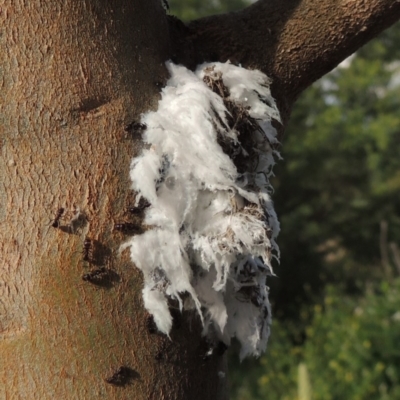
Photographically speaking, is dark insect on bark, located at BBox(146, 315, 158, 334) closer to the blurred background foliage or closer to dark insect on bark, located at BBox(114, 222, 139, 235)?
dark insect on bark, located at BBox(114, 222, 139, 235)

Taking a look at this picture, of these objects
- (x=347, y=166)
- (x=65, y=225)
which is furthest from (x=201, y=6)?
(x=65, y=225)

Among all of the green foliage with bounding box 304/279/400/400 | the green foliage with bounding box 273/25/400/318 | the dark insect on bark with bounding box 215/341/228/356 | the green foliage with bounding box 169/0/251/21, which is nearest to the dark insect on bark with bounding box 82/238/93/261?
the dark insect on bark with bounding box 215/341/228/356

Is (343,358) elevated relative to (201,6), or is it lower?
elevated

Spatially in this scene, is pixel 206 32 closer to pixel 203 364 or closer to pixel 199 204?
pixel 199 204

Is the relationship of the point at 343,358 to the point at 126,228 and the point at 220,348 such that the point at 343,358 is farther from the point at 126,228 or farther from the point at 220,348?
the point at 126,228

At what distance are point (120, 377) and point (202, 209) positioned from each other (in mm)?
307

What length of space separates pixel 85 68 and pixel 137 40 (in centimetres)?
12

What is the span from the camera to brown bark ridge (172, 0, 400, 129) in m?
1.16

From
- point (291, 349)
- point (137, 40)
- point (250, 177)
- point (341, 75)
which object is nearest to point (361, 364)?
point (291, 349)

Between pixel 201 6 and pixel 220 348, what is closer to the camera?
pixel 220 348

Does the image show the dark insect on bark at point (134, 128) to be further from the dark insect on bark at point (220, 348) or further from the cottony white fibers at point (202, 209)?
the dark insect on bark at point (220, 348)

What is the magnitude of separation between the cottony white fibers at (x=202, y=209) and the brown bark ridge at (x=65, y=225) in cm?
4

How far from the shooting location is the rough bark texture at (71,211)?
2.83 feet

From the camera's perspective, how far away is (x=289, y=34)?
3.86 feet
